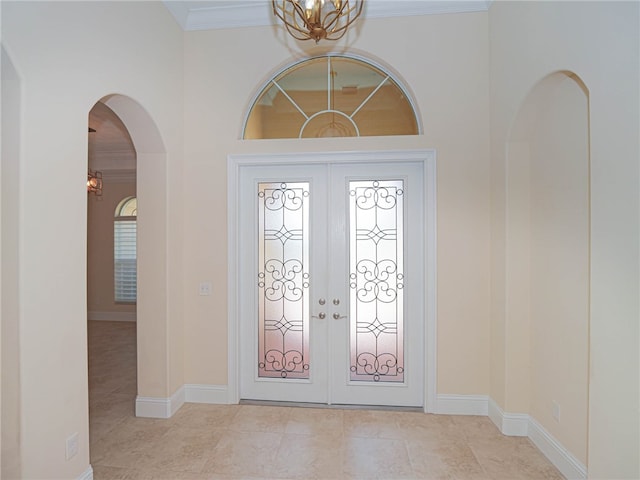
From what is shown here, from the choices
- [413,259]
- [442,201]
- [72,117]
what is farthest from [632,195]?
[72,117]

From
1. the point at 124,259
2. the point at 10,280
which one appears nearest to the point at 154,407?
the point at 10,280

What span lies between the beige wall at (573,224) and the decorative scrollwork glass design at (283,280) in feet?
5.57

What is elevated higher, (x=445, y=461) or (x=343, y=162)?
(x=343, y=162)

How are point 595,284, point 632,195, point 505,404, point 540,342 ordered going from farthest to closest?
point 505,404
point 540,342
point 595,284
point 632,195

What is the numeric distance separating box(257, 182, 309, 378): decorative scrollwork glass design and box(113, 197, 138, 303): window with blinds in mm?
5077

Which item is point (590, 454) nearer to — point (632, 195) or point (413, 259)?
point (632, 195)

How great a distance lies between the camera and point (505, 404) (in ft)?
9.05

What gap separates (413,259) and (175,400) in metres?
2.53

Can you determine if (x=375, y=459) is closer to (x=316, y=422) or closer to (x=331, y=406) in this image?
(x=316, y=422)

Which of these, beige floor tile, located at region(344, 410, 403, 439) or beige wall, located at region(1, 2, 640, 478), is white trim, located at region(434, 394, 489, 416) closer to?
beige wall, located at region(1, 2, 640, 478)

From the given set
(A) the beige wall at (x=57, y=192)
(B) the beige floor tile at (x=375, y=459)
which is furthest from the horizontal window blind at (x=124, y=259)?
(B) the beige floor tile at (x=375, y=459)

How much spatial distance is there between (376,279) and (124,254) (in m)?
6.12

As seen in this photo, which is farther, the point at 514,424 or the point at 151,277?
the point at 151,277

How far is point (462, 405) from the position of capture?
305 centimetres
